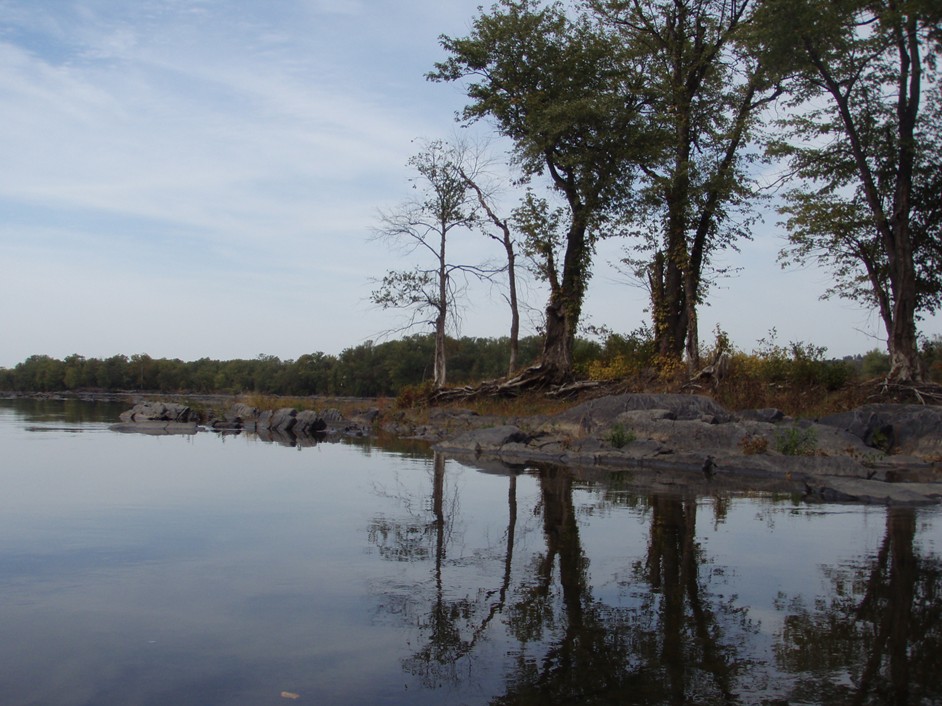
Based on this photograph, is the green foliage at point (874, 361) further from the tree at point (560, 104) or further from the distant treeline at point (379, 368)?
the tree at point (560, 104)

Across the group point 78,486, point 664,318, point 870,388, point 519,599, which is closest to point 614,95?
point 664,318

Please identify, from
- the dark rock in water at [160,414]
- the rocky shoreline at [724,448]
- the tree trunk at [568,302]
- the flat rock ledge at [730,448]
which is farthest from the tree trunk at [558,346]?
the dark rock in water at [160,414]

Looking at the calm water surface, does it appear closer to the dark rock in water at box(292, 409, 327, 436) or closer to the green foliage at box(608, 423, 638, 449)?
the green foliage at box(608, 423, 638, 449)

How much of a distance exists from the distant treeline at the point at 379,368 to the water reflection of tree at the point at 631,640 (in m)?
17.8

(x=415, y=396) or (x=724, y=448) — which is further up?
(x=415, y=396)

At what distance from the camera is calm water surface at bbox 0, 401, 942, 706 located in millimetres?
4215

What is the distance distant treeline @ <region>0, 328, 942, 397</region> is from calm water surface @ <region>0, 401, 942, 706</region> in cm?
1376

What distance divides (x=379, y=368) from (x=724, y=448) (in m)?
72.0

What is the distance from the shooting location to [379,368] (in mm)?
85938

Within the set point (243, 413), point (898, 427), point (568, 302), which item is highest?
point (568, 302)

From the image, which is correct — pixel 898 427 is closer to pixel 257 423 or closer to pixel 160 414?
pixel 257 423

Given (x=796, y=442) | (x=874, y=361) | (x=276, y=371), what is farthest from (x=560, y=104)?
(x=276, y=371)

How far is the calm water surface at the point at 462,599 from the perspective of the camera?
421 cm

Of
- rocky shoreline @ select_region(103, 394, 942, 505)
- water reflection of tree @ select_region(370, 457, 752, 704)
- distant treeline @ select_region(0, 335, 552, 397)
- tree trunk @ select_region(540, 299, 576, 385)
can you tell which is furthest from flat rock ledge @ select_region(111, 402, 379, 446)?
distant treeline @ select_region(0, 335, 552, 397)
